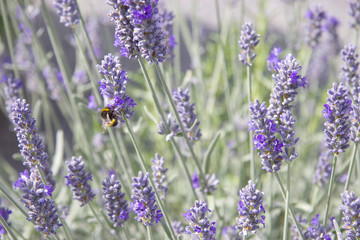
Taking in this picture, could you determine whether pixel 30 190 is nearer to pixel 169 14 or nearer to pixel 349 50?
pixel 169 14

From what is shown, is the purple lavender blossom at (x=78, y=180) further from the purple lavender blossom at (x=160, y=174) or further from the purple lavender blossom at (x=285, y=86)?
the purple lavender blossom at (x=285, y=86)

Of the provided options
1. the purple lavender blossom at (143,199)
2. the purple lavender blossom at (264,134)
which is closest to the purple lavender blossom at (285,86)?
the purple lavender blossom at (264,134)

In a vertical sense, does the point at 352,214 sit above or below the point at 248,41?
below

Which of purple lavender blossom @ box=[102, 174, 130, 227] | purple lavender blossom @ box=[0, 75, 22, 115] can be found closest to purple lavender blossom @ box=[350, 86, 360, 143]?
purple lavender blossom @ box=[102, 174, 130, 227]

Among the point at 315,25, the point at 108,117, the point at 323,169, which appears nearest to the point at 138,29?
the point at 108,117

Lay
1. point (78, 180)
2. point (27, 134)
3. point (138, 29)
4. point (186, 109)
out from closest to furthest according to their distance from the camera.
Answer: point (138, 29) → point (27, 134) → point (78, 180) → point (186, 109)

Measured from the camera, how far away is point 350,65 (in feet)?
4.33

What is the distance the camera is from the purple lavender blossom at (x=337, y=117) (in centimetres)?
102

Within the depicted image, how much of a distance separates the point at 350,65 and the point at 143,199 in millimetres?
841

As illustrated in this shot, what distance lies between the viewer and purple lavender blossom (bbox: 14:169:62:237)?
1040 millimetres

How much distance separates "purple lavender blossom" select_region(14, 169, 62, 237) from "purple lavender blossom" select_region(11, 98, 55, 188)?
0.21 feet

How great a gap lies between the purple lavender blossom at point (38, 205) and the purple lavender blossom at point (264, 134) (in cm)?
59

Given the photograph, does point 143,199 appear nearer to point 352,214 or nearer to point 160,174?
point 160,174

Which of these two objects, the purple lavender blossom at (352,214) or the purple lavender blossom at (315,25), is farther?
the purple lavender blossom at (315,25)
